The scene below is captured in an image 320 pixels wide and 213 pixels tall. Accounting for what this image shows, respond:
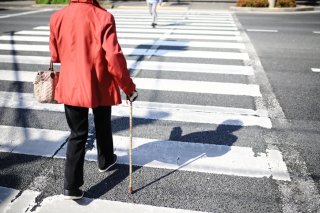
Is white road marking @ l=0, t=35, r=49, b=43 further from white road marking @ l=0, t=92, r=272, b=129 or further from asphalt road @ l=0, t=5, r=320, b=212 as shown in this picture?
white road marking @ l=0, t=92, r=272, b=129

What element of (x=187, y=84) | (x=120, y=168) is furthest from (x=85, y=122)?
(x=187, y=84)

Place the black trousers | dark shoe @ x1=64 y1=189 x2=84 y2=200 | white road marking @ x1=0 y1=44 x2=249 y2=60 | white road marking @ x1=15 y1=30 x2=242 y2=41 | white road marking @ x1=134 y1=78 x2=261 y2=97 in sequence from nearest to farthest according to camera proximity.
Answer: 1. the black trousers
2. dark shoe @ x1=64 y1=189 x2=84 y2=200
3. white road marking @ x1=134 y1=78 x2=261 y2=97
4. white road marking @ x1=0 y1=44 x2=249 y2=60
5. white road marking @ x1=15 y1=30 x2=242 y2=41

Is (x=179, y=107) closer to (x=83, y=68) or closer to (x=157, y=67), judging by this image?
(x=157, y=67)

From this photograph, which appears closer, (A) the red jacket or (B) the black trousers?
(A) the red jacket

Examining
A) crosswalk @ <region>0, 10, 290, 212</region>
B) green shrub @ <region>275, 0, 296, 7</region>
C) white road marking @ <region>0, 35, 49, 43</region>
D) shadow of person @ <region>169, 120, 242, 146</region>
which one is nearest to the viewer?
crosswalk @ <region>0, 10, 290, 212</region>

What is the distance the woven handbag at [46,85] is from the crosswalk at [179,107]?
0.98 meters

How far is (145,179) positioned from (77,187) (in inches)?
28.7

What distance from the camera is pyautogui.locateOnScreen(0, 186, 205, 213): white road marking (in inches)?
113

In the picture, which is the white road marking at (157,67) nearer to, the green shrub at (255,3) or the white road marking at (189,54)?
the white road marking at (189,54)

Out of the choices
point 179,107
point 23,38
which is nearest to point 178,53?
point 179,107

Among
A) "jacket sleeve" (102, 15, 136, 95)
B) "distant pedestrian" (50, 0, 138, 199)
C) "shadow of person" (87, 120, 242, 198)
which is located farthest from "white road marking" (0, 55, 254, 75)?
"jacket sleeve" (102, 15, 136, 95)

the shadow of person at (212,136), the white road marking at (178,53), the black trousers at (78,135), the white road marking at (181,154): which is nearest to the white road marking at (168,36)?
→ the white road marking at (178,53)

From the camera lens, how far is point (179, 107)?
514 centimetres

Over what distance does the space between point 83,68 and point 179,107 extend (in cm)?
270
